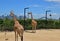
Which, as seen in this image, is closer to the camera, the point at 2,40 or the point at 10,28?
the point at 2,40

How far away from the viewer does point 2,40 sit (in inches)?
555

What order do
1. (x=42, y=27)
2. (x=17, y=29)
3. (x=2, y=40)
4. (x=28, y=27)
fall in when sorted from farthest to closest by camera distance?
(x=42, y=27), (x=28, y=27), (x=2, y=40), (x=17, y=29)

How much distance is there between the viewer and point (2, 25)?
21312mm

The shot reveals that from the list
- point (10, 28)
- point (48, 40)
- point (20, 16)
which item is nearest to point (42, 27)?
point (20, 16)

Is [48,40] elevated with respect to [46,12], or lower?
lower

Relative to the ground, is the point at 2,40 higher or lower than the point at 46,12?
lower

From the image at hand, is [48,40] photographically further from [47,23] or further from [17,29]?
[47,23]

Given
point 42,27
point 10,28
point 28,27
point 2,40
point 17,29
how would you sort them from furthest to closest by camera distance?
point 42,27
point 28,27
point 10,28
point 2,40
point 17,29

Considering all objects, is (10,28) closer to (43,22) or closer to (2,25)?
(2,25)

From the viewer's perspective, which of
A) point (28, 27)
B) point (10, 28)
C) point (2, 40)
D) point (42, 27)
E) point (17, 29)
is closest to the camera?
point (17, 29)

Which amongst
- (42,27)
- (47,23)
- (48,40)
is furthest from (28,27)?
(48,40)

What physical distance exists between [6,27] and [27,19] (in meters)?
4.96

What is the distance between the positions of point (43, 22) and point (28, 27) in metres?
3.73

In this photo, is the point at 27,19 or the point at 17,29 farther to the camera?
the point at 27,19
